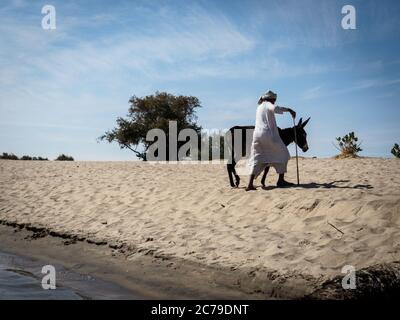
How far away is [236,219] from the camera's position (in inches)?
288

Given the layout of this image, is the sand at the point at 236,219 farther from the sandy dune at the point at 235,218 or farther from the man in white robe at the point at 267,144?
the man in white robe at the point at 267,144

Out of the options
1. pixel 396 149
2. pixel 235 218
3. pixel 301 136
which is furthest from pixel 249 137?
pixel 396 149

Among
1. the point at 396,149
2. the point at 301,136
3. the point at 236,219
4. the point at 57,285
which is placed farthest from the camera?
the point at 396,149

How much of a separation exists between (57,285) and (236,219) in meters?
3.55

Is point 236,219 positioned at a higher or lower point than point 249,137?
lower

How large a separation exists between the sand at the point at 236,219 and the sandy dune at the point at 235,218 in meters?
0.02

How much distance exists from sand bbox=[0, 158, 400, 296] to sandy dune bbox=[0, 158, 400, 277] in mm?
16

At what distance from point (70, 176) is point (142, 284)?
1036 cm

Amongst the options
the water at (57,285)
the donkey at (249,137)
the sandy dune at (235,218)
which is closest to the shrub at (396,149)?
the sandy dune at (235,218)

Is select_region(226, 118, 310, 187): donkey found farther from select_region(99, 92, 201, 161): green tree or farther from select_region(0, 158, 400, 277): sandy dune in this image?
select_region(99, 92, 201, 161): green tree

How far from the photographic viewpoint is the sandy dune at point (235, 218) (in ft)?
17.1

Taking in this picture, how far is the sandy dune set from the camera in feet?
17.1

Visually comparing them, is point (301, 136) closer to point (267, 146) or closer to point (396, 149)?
point (267, 146)

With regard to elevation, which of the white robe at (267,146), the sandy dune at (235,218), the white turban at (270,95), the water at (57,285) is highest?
the white turban at (270,95)
